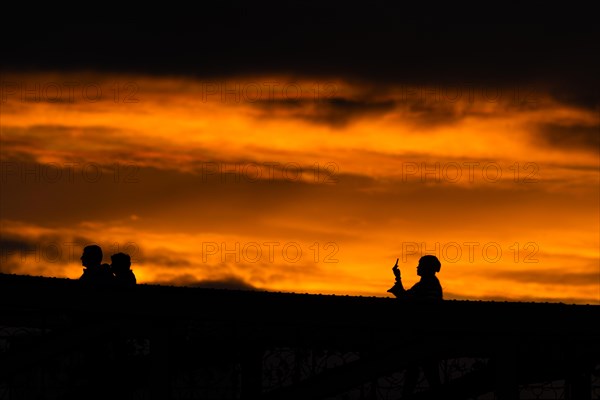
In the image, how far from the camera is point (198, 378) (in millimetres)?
13281

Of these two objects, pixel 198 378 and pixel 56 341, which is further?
pixel 198 378

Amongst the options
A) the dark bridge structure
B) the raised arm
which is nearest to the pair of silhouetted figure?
the dark bridge structure

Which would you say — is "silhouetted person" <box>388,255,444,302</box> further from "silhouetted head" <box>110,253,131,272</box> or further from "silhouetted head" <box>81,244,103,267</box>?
"silhouetted head" <box>81,244,103,267</box>

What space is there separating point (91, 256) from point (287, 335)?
2310 millimetres

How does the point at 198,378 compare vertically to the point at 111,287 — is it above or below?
below

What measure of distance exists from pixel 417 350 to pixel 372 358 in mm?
446

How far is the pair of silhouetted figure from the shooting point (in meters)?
13.4

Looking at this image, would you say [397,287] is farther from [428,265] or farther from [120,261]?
[120,261]

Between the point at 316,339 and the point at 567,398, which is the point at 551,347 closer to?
the point at 567,398

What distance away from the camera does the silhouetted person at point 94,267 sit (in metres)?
13.4

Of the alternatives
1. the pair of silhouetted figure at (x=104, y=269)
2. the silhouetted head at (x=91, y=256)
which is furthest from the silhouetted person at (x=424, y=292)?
the silhouetted head at (x=91, y=256)

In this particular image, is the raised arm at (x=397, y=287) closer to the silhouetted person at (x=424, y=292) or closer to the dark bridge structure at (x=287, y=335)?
the silhouetted person at (x=424, y=292)

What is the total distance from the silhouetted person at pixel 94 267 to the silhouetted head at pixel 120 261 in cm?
42

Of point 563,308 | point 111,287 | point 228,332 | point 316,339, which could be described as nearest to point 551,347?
point 563,308
